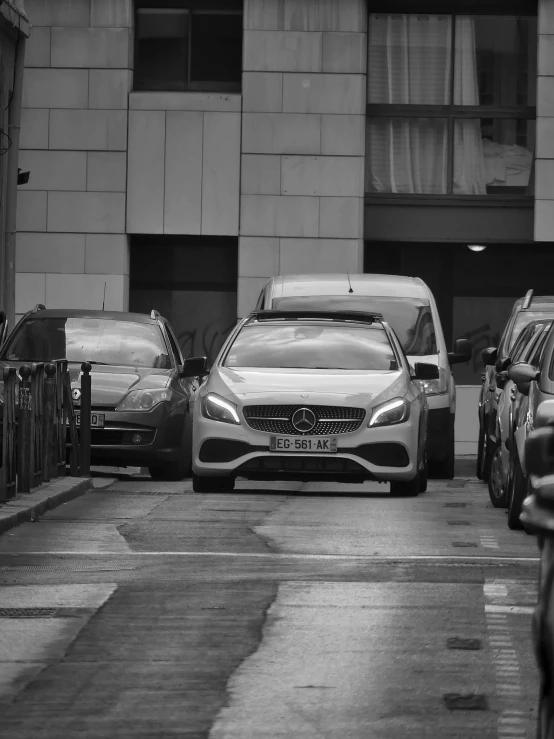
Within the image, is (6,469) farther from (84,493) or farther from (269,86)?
Answer: (269,86)

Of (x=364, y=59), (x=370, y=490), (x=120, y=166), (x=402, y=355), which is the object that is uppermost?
(x=364, y=59)

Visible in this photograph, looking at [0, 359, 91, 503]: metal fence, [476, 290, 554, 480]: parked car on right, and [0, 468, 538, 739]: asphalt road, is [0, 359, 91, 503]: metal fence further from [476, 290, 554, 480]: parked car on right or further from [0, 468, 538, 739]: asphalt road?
[476, 290, 554, 480]: parked car on right

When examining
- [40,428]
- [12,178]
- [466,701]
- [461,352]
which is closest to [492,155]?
[12,178]

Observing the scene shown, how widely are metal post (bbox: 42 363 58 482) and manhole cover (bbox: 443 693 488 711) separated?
8.76 meters

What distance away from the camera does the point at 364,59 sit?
93.9ft

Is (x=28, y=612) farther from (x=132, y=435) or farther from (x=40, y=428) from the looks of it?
(x=132, y=435)

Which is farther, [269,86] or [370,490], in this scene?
[269,86]

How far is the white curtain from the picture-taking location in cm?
2911

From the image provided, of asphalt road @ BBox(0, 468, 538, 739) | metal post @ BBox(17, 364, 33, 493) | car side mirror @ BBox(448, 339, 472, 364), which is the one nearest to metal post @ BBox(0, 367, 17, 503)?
metal post @ BBox(17, 364, 33, 493)

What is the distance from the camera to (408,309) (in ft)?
60.5

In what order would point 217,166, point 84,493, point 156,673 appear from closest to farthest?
1. point 156,673
2. point 84,493
3. point 217,166

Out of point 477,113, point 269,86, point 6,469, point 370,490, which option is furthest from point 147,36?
point 6,469

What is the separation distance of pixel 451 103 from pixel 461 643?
2284 centimetres

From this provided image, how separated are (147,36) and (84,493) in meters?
15.5
